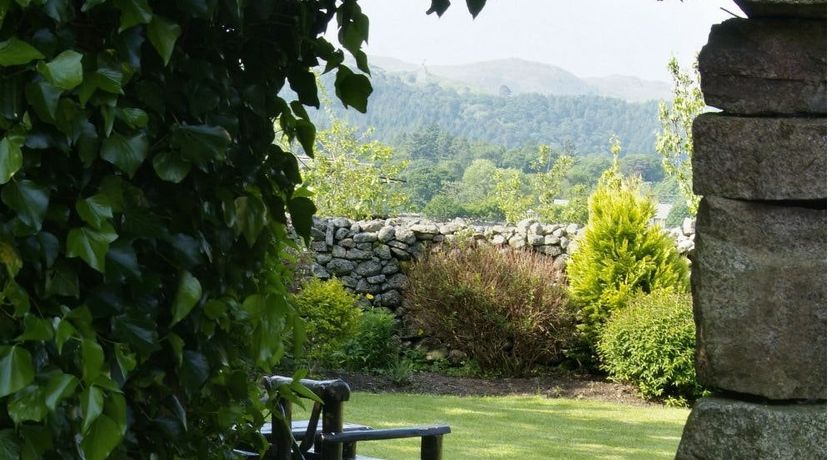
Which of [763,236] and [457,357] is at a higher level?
[763,236]

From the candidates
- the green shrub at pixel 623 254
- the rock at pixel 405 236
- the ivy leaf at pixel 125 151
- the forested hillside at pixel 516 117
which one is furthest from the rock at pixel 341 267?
the forested hillside at pixel 516 117

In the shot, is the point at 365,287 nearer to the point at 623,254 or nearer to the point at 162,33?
the point at 623,254

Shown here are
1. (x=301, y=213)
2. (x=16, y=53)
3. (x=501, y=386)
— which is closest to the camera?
(x=16, y=53)

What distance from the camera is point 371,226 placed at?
11.8 metres

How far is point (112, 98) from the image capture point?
1548 millimetres

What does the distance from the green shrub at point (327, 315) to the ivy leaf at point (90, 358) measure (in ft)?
26.0

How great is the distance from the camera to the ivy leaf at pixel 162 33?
1.55 m

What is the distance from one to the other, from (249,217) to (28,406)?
0.51 metres

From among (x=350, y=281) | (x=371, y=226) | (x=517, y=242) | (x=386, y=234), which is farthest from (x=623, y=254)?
(x=350, y=281)

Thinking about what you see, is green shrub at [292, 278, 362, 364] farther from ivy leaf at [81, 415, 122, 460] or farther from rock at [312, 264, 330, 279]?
ivy leaf at [81, 415, 122, 460]

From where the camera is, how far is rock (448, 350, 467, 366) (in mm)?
10984

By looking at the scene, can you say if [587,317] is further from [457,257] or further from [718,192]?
[718,192]

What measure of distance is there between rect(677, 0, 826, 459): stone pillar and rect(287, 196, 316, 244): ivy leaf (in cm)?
100

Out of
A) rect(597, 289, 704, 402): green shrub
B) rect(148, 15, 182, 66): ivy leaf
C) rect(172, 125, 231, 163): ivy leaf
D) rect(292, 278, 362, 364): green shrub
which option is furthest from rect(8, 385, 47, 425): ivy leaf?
rect(597, 289, 704, 402): green shrub
